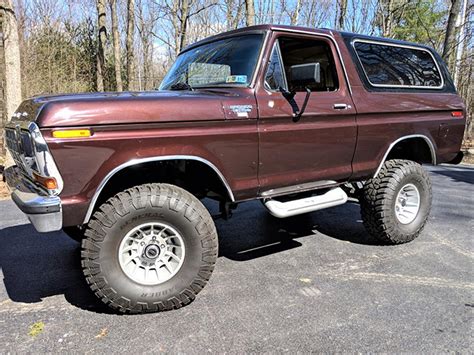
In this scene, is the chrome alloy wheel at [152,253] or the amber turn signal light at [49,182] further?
the chrome alloy wheel at [152,253]

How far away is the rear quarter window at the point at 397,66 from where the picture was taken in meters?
4.13

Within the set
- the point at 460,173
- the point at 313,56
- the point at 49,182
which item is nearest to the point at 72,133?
the point at 49,182

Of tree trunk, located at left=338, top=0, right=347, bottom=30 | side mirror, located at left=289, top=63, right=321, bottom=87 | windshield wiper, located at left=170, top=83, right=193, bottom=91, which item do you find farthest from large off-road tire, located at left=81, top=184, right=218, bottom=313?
tree trunk, located at left=338, top=0, right=347, bottom=30

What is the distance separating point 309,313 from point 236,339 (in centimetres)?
64

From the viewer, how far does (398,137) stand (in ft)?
13.9

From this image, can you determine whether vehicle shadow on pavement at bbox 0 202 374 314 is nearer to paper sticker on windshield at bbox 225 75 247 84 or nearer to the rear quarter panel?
the rear quarter panel

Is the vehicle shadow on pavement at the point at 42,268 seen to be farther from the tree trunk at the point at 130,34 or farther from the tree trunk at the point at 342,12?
the tree trunk at the point at 342,12

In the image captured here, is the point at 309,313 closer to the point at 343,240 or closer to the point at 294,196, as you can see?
the point at 294,196

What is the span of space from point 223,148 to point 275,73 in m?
0.95

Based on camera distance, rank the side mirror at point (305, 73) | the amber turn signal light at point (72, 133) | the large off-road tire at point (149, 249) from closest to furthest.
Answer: the amber turn signal light at point (72, 133) → the large off-road tire at point (149, 249) → the side mirror at point (305, 73)

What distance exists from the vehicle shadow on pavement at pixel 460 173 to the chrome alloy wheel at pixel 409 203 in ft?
13.7

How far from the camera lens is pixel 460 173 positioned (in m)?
8.82

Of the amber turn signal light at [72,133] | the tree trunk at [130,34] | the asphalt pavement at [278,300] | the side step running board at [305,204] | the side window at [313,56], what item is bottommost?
the asphalt pavement at [278,300]

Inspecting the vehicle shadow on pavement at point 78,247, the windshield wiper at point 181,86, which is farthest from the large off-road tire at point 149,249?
the windshield wiper at point 181,86
